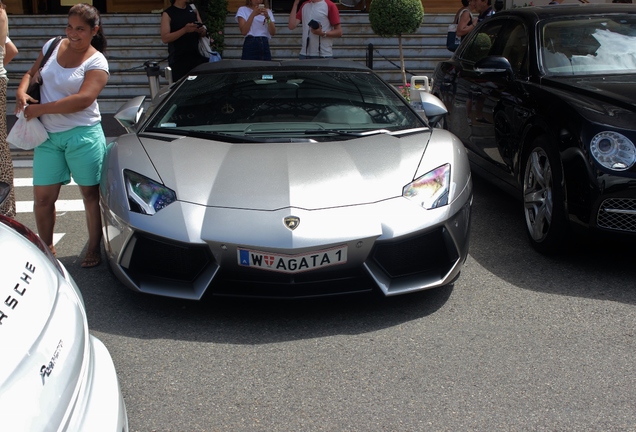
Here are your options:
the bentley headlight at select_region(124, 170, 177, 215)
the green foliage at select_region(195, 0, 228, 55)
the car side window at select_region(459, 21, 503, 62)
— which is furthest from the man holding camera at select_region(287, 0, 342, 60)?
the bentley headlight at select_region(124, 170, 177, 215)

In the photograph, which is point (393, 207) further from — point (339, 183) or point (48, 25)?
point (48, 25)

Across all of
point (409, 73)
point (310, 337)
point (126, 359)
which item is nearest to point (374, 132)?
point (310, 337)

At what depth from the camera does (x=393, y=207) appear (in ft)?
13.6

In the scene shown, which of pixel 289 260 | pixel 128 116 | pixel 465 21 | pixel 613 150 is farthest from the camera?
pixel 465 21

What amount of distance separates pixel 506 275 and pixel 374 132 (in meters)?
1.23

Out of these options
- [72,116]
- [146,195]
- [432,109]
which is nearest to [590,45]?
[432,109]

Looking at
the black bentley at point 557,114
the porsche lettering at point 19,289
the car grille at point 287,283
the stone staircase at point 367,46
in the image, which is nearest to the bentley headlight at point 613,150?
the black bentley at point 557,114

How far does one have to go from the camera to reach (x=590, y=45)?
5.87 meters

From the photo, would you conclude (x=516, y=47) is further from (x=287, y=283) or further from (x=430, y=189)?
(x=287, y=283)

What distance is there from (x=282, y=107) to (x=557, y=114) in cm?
180

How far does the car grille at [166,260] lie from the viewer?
406cm

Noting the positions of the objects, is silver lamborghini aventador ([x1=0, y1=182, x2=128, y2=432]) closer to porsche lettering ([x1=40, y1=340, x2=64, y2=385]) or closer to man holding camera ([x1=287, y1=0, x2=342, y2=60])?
porsche lettering ([x1=40, y1=340, x2=64, y2=385])

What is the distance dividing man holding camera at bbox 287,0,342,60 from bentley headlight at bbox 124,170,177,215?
18.5ft

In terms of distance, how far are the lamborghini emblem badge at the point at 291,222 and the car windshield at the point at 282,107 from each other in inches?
37.1
